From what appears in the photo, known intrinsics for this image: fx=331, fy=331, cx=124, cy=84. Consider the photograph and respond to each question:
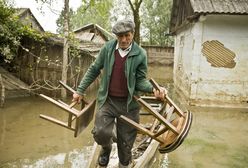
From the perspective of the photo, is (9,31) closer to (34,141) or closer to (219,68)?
(34,141)

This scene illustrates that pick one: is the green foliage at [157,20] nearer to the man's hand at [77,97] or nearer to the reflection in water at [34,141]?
the reflection in water at [34,141]

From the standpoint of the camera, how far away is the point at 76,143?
282 inches

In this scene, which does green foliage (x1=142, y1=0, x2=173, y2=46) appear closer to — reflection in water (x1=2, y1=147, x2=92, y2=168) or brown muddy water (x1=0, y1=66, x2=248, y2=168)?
brown muddy water (x1=0, y1=66, x2=248, y2=168)

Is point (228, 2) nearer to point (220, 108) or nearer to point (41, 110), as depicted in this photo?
point (220, 108)

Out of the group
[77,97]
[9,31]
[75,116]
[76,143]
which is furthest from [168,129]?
[9,31]

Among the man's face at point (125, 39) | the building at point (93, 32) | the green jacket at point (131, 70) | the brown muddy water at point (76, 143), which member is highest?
the building at point (93, 32)

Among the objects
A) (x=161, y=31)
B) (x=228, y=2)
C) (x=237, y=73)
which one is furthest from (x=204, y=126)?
(x=161, y=31)

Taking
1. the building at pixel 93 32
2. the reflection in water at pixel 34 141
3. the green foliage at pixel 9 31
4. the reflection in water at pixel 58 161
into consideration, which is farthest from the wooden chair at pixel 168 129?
the building at pixel 93 32

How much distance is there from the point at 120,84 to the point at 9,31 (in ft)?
24.4

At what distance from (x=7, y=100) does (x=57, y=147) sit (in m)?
4.84

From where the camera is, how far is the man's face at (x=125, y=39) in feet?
11.6

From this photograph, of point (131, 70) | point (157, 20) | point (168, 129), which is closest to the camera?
point (168, 129)

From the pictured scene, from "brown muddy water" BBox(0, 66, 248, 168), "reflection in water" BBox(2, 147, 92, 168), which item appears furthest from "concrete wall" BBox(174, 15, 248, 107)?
"reflection in water" BBox(2, 147, 92, 168)

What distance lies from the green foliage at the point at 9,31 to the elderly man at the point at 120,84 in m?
6.47
